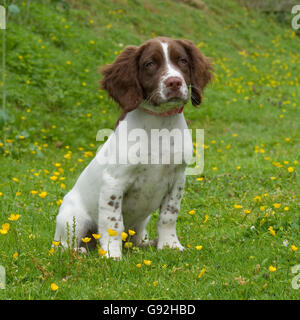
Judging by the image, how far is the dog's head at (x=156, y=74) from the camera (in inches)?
133

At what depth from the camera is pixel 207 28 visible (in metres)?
16.1

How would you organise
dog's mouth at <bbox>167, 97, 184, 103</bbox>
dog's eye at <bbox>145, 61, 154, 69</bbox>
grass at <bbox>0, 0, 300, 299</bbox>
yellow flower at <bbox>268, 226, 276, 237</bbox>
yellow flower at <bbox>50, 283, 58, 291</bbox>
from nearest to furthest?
yellow flower at <bbox>50, 283, 58, 291</bbox>
grass at <bbox>0, 0, 300, 299</bbox>
dog's mouth at <bbox>167, 97, 184, 103</bbox>
dog's eye at <bbox>145, 61, 154, 69</bbox>
yellow flower at <bbox>268, 226, 276, 237</bbox>

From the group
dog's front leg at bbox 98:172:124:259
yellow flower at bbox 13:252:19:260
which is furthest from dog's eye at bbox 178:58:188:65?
yellow flower at bbox 13:252:19:260

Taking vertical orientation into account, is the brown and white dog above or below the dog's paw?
above

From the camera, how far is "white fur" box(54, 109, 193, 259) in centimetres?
353

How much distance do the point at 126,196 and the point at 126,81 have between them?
833 mm

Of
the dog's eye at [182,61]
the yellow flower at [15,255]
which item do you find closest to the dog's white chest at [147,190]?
the dog's eye at [182,61]

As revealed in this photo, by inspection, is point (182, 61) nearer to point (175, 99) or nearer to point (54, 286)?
point (175, 99)

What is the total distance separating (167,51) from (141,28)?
35.4 ft

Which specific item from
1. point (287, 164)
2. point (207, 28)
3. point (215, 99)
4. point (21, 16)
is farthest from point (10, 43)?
point (207, 28)

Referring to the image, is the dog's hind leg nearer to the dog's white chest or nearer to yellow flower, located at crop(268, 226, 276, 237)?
the dog's white chest

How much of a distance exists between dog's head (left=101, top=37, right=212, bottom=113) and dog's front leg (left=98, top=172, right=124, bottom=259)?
0.56 meters
